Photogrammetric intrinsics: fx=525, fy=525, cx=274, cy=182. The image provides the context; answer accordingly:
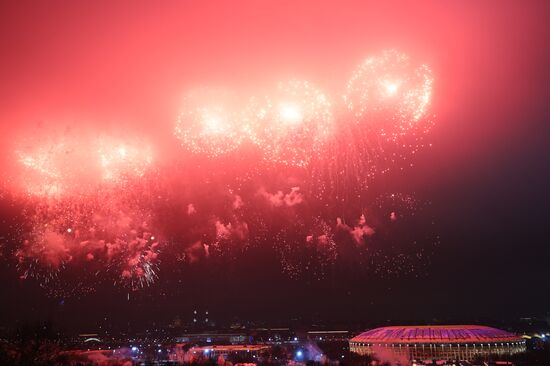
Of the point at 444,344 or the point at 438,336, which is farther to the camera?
the point at 438,336

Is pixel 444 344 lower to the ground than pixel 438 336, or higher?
lower

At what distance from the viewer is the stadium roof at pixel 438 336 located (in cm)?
9538

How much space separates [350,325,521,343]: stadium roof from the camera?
9538 centimetres

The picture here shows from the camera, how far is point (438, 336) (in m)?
96.8

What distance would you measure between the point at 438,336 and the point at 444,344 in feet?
9.83

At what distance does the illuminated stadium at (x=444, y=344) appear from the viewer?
93.7 metres

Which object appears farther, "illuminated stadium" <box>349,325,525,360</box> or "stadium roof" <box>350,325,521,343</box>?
"stadium roof" <box>350,325,521,343</box>

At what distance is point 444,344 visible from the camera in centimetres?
9381

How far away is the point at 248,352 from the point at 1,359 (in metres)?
82.9

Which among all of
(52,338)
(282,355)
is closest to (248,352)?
(282,355)

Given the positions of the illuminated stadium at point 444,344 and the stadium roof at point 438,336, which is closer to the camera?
the illuminated stadium at point 444,344

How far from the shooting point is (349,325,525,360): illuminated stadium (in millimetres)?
93688

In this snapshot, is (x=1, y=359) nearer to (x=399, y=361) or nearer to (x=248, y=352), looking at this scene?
(x=399, y=361)

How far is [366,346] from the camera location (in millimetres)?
102562
